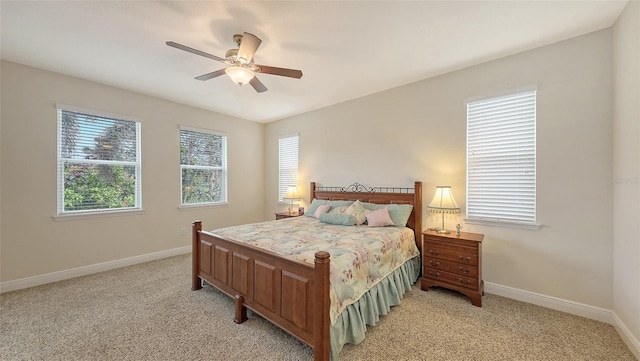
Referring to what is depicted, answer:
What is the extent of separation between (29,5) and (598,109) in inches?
205

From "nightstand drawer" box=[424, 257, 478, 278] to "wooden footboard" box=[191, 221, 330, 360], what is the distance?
175 cm

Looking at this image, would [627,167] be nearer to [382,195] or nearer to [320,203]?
[382,195]

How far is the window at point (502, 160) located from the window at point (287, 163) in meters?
3.26

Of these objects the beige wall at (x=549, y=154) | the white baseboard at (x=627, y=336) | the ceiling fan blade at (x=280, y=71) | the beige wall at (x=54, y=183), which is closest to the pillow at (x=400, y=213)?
the beige wall at (x=549, y=154)

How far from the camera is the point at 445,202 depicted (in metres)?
2.89

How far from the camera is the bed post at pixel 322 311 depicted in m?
1.66

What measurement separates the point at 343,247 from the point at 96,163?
3.83 m

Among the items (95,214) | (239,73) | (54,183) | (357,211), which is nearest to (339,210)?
(357,211)

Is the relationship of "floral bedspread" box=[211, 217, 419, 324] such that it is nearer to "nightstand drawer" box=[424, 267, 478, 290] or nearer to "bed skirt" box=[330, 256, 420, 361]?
"bed skirt" box=[330, 256, 420, 361]

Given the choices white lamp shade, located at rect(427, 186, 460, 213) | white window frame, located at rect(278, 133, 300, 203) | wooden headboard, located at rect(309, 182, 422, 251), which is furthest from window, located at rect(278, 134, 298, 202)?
white lamp shade, located at rect(427, 186, 460, 213)

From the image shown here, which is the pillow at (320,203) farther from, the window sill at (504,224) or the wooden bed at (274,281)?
the window sill at (504,224)

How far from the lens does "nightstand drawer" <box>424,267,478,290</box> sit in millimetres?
2600

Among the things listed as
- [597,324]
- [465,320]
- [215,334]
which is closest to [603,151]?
[597,324]

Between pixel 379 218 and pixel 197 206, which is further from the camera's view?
pixel 197 206
